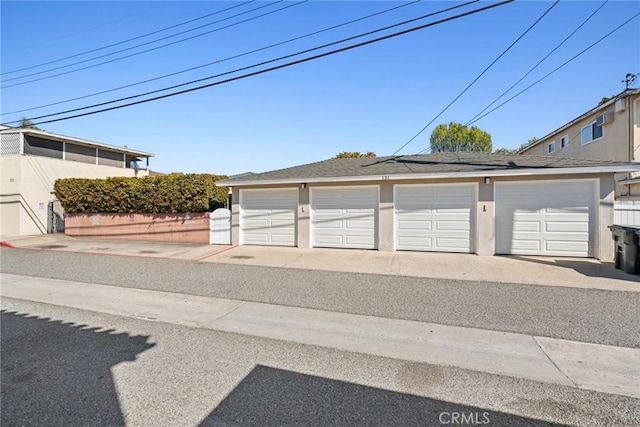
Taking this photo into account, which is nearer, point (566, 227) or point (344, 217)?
point (566, 227)

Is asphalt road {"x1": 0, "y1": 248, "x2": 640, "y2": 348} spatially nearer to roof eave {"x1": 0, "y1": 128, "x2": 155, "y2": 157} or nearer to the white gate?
the white gate

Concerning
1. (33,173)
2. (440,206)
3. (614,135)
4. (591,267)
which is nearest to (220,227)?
(440,206)

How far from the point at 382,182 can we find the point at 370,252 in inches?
96.0

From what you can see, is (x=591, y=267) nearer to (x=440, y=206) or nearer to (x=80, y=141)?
(x=440, y=206)

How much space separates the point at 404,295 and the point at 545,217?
6.21m

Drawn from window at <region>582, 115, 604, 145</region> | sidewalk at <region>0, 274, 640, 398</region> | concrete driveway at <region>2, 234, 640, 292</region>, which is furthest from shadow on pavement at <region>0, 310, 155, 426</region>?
window at <region>582, 115, 604, 145</region>

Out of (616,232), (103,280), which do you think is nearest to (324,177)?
(103,280)

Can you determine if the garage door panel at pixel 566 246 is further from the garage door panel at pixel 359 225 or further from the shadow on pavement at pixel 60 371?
the shadow on pavement at pixel 60 371

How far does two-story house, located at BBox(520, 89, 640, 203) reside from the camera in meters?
13.0

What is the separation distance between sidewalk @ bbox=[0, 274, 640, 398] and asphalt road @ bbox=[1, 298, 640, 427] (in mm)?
233

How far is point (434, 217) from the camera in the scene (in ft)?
33.5

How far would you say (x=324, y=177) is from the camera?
35.4 feet

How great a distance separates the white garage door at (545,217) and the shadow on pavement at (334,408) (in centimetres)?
828

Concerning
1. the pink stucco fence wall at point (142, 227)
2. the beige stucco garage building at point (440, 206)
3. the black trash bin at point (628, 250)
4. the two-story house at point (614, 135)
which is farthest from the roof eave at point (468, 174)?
the two-story house at point (614, 135)
